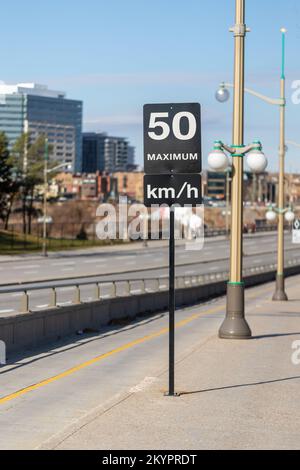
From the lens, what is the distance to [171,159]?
13836mm

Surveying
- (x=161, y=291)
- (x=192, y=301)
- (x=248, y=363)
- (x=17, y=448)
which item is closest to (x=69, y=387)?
(x=248, y=363)

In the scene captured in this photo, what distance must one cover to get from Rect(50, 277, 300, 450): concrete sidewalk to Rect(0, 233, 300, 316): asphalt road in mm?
6091

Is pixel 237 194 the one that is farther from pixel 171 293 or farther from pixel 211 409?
pixel 211 409

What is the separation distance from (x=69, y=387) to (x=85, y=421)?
171 inches

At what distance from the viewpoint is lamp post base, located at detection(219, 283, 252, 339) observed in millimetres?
21844

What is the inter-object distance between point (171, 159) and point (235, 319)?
8.80 m

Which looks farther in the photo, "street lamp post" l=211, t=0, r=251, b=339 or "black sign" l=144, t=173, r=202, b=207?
"street lamp post" l=211, t=0, r=251, b=339

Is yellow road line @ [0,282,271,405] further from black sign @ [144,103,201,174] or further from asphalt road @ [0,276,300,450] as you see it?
black sign @ [144,103,201,174]

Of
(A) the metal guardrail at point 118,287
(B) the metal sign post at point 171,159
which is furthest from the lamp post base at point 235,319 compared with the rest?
(B) the metal sign post at point 171,159

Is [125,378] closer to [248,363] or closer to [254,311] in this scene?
[248,363]

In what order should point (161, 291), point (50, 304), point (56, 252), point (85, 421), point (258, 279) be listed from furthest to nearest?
point (56, 252), point (258, 279), point (161, 291), point (50, 304), point (85, 421)

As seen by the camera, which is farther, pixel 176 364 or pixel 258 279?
pixel 258 279

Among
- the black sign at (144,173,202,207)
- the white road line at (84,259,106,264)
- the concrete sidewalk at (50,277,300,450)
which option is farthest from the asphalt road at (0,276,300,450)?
the white road line at (84,259,106,264)
